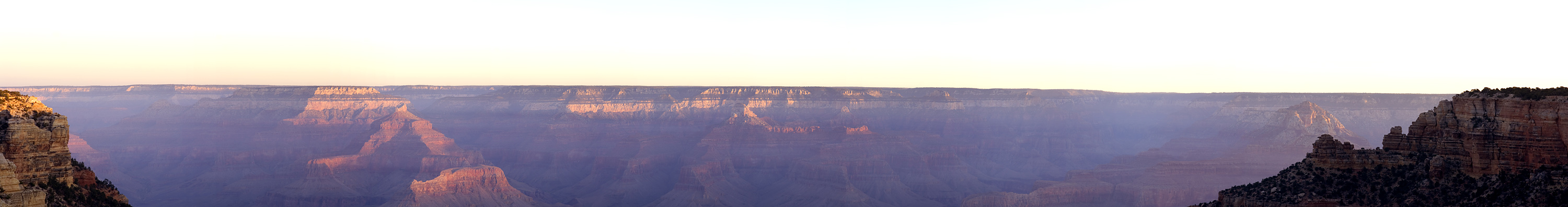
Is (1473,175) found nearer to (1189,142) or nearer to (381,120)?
(1189,142)

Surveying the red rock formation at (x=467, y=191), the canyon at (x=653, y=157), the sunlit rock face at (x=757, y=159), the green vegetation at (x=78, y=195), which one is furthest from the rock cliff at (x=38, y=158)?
the sunlit rock face at (x=757, y=159)

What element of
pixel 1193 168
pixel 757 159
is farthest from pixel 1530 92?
pixel 757 159

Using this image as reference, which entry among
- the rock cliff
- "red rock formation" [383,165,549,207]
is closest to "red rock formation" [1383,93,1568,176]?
the rock cliff

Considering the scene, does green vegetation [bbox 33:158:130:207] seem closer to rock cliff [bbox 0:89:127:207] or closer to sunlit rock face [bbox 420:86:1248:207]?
rock cliff [bbox 0:89:127:207]

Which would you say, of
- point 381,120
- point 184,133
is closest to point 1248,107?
point 381,120

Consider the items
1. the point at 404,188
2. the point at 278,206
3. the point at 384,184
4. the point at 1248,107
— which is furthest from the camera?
the point at 1248,107

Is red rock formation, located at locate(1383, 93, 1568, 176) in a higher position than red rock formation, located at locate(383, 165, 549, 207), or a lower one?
higher

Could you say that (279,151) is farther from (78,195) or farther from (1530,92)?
(1530,92)
